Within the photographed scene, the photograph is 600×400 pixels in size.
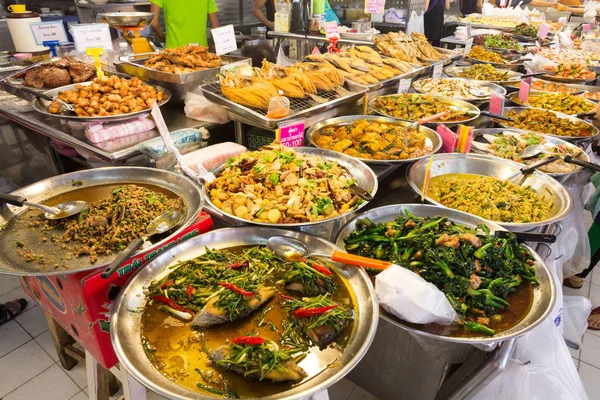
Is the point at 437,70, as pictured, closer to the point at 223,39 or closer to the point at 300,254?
the point at 223,39

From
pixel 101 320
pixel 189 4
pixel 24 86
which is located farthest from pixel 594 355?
pixel 189 4

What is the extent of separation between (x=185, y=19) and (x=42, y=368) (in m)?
4.95

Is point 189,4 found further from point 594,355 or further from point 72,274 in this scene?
point 594,355

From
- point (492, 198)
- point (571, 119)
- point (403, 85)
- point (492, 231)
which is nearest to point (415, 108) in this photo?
point (403, 85)

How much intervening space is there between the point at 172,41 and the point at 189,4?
636 mm

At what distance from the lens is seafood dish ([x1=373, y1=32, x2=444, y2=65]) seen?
4.80m

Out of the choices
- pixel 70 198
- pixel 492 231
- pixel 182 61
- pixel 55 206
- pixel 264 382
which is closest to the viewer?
pixel 264 382

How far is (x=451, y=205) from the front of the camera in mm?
2461

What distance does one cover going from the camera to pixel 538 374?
6.52 feet

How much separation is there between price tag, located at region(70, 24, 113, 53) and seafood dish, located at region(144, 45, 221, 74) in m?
0.47

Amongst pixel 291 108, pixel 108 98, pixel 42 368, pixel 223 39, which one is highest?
pixel 223 39

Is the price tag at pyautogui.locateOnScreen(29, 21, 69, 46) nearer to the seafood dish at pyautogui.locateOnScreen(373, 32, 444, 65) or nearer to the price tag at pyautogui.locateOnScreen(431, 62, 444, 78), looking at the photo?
the seafood dish at pyautogui.locateOnScreen(373, 32, 444, 65)

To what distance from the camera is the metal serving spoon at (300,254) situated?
A: 1672 mm

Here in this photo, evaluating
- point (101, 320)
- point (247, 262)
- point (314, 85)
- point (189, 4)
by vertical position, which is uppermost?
point (189, 4)
